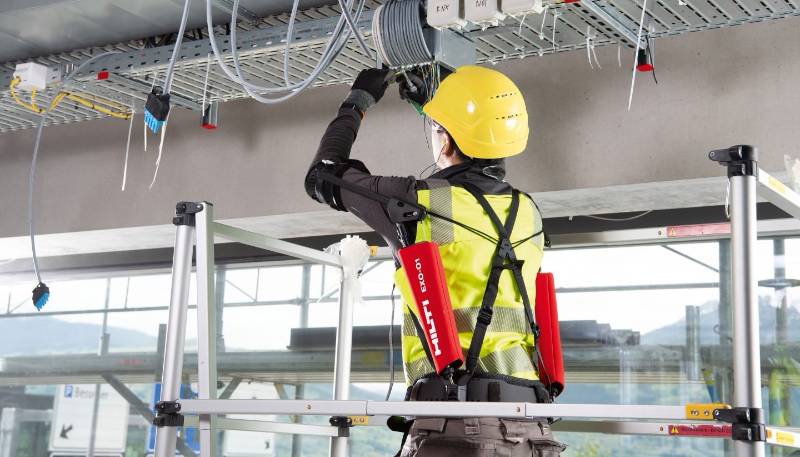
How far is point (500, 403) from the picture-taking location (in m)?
1.89

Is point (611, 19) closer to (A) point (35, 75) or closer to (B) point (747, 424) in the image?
(B) point (747, 424)

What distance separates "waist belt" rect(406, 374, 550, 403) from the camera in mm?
2035

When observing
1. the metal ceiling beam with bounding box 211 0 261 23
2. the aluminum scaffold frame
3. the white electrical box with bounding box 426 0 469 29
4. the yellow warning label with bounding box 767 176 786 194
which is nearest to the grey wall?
the metal ceiling beam with bounding box 211 0 261 23

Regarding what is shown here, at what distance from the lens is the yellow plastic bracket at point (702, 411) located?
5.89ft

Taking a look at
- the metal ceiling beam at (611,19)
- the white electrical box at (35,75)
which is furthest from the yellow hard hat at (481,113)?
the white electrical box at (35,75)

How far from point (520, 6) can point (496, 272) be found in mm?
626

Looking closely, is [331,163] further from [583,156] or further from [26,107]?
[26,107]

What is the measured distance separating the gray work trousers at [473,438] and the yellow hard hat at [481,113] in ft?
2.06

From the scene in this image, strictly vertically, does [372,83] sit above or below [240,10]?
below

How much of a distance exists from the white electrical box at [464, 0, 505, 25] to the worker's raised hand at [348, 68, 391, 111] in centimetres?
35

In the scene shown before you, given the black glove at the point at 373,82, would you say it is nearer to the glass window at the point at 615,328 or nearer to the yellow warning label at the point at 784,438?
the glass window at the point at 615,328

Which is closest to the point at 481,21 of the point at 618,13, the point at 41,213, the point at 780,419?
the point at 618,13

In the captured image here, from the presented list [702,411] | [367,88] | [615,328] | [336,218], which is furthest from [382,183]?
[615,328]

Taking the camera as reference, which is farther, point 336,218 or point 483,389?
point 336,218
